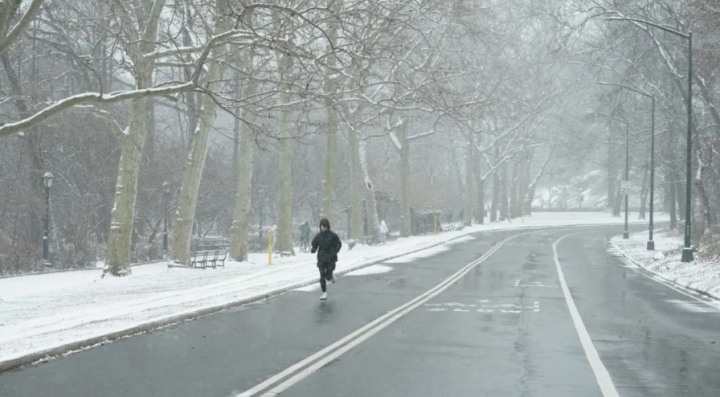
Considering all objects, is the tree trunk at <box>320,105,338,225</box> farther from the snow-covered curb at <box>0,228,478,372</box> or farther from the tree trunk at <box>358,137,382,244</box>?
the snow-covered curb at <box>0,228,478,372</box>

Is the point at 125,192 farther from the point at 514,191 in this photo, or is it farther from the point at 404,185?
the point at 514,191

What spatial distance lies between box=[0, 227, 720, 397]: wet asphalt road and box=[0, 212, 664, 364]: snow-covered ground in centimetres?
70

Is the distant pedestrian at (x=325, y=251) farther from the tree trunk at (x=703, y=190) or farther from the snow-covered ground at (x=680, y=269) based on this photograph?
the tree trunk at (x=703, y=190)

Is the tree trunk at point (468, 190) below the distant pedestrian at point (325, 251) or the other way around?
the other way around

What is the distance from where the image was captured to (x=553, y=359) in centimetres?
1242

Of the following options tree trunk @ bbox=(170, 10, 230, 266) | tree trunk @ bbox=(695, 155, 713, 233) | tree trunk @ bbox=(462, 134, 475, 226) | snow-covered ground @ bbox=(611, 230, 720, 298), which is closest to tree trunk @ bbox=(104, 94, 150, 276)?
tree trunk @ bbox=(170, 10, 230, 266)

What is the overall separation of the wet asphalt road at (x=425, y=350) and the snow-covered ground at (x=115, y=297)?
701mm

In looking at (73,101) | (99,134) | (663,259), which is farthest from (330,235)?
(99,134)

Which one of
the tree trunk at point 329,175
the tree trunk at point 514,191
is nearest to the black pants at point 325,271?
the tree trunk at point 329,175

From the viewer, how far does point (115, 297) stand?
21.4 m

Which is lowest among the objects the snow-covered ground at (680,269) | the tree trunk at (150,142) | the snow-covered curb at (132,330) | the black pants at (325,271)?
the snow-covered curb at (132,330)

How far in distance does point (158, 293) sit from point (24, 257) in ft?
44.1

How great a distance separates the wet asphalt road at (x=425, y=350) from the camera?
10.2 meters

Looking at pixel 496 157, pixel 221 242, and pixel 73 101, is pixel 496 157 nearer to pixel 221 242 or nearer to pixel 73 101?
pixel 221 242
